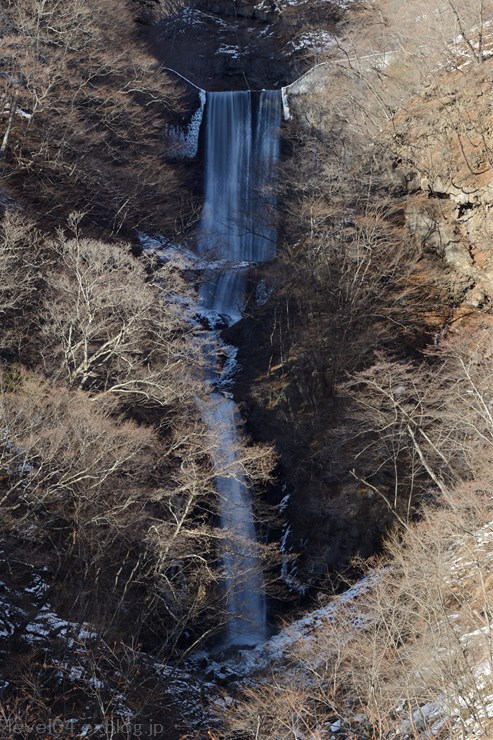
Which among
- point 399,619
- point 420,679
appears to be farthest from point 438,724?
point 399,619

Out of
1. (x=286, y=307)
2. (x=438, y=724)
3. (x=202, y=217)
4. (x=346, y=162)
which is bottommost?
(x=438, y=724)

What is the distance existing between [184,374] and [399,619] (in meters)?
9.66

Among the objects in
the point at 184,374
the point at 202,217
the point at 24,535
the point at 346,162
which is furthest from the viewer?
the point at 202,217

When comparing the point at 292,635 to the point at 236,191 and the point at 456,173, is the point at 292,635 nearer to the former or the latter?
the point at 456,173

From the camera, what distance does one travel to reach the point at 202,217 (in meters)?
30.4

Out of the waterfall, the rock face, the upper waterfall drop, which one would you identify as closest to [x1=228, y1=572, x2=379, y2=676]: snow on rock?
the waterfall

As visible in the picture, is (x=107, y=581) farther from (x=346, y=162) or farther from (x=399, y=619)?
(x=346, y=162)

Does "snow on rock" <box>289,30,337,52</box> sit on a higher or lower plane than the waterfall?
higher

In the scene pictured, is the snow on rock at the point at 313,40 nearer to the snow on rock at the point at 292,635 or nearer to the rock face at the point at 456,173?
the rock face at the point at 456,173

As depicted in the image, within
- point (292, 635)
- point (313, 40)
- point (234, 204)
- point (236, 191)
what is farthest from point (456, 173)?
point (313, 40)

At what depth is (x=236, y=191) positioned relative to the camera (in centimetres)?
3139

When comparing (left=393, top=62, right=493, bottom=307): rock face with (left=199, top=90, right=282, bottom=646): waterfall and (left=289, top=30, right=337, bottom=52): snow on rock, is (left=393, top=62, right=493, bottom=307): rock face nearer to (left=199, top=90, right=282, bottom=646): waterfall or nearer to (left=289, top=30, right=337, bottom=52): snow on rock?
(left=199, top=90, right=282, bottom=646): waterfall

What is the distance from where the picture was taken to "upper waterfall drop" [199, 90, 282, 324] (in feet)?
91.2

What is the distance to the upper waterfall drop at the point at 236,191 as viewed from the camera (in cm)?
2781
